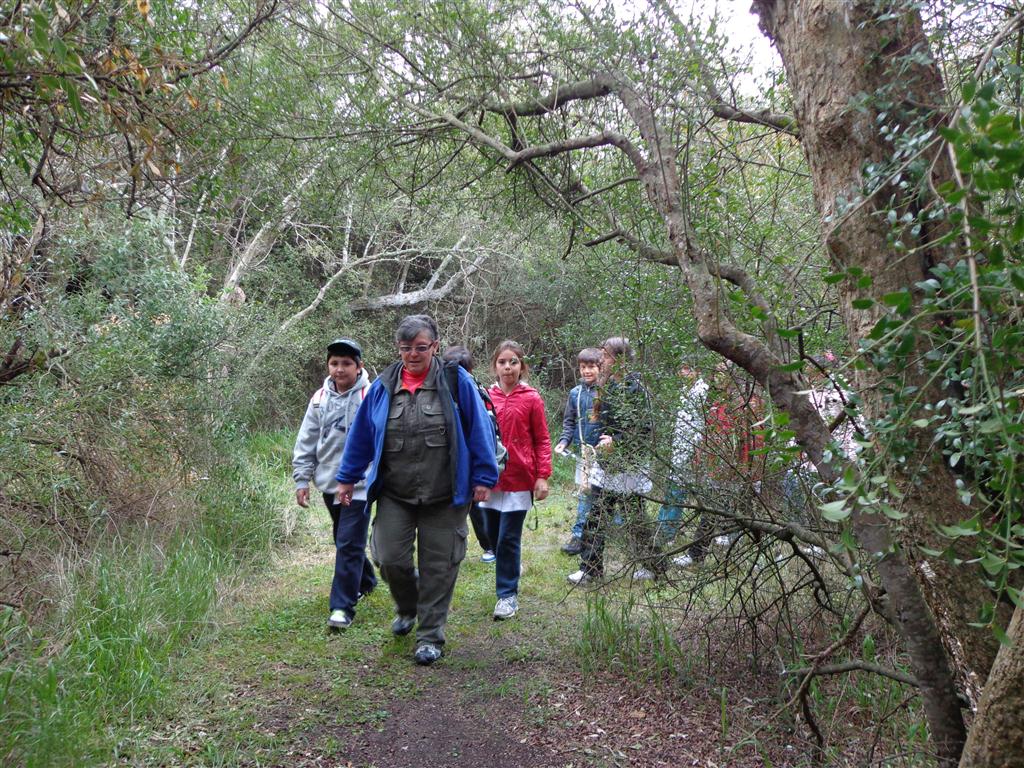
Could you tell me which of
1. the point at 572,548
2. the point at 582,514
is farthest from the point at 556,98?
the point at 572,548

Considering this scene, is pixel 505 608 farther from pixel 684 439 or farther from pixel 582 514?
pixel 684 439

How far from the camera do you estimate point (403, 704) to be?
414cm

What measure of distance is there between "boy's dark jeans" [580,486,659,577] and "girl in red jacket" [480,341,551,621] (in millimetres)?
807

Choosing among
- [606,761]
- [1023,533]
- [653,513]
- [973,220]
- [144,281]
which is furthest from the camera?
[144,281]

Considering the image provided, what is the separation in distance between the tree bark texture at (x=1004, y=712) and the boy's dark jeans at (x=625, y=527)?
2.15 meters

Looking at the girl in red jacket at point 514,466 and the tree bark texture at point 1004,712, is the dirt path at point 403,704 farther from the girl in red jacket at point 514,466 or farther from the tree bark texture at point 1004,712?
the tree bark texture at point 1004,712

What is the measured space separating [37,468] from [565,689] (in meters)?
3.74

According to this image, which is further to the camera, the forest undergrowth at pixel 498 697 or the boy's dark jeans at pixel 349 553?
the boy's dark jeans at pixel 349 553

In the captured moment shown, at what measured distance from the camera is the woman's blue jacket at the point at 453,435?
4680 millimetres

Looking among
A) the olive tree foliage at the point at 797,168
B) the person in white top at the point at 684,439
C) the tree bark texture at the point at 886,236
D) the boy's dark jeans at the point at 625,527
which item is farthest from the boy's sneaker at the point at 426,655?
the tree bark texture at the point at 886,236

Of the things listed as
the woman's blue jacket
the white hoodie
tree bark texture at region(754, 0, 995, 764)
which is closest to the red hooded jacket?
the woman's blue jacket

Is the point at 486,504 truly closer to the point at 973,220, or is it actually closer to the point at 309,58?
the point at 309,58

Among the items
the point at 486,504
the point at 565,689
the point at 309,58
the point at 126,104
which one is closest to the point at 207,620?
the point at 486,504

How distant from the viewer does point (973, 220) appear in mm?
1285
